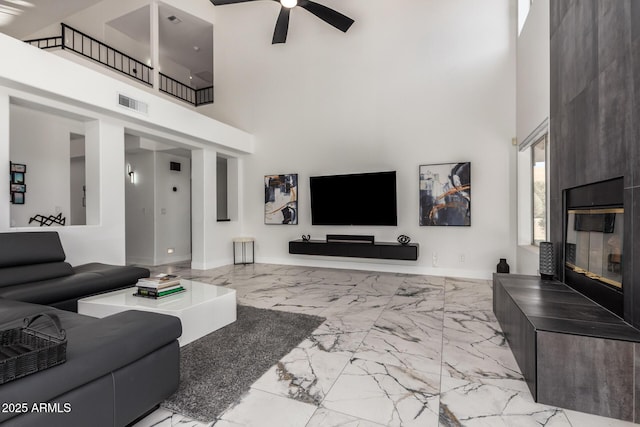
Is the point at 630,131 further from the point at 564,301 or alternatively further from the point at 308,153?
the point at 308,153

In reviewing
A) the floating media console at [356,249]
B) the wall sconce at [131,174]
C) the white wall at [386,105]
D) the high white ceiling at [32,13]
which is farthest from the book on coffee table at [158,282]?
the high white ceiling at [32,13]

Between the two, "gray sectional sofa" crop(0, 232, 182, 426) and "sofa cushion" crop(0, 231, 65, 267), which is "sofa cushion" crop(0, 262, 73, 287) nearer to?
"sofa cushion" crop(0, 231, 65, 267)

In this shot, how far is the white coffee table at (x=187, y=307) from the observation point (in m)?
2.39

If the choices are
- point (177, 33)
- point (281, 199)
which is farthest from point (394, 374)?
point (177, 33)

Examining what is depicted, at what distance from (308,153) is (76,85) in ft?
11.4

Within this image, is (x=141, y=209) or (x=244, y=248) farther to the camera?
(x=141, y=209)

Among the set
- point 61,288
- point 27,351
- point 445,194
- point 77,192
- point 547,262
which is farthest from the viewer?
point 77,192

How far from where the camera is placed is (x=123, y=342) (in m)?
1.38

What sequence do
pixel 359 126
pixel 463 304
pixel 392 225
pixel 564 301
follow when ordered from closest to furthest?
pixel 564 301
pixel 463 304
pixel 392 225
pixel 359 126

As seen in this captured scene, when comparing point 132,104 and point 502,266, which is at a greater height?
point 132,104

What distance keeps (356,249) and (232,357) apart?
10.6ft

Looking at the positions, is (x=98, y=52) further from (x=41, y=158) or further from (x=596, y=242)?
(x=596, y=242)

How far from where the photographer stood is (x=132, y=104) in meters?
4.12

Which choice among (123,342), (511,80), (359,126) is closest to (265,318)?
(123,342)
